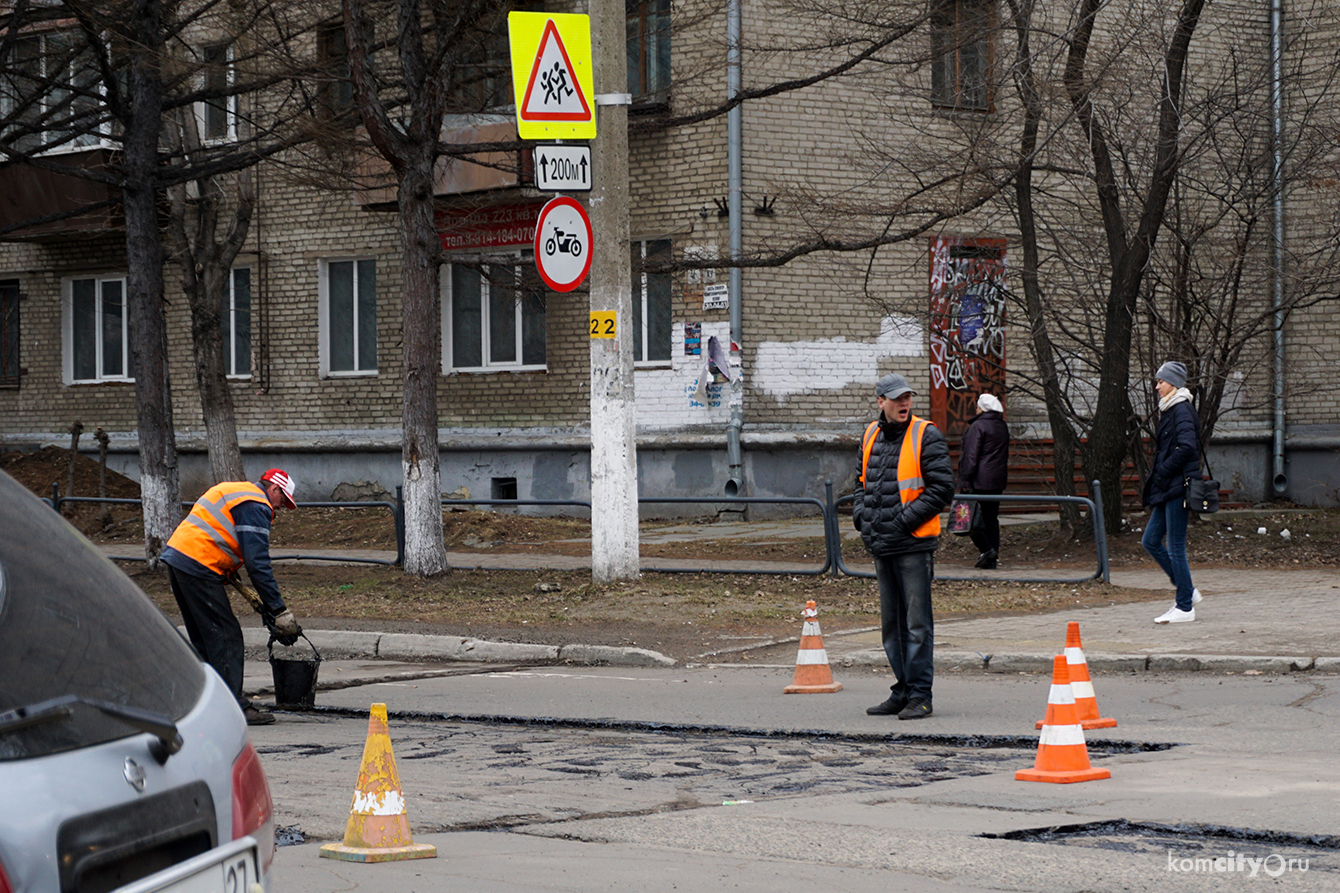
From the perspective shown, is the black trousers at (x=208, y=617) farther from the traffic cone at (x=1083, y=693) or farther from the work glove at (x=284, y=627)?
the traffic cone at (x=1083, y=693)

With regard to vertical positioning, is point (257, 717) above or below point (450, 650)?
A: above

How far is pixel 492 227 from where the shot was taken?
22938 mm

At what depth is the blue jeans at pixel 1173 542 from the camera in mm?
11555

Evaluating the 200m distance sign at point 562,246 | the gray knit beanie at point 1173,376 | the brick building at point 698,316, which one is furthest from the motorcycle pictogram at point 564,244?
the gray knit beanie at point 1173,376

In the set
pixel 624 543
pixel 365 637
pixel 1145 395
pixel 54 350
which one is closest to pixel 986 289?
pixel 1145 395

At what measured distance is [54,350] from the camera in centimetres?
2750

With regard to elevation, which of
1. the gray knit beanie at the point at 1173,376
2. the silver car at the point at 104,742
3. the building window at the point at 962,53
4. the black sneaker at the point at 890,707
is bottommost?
the black sneaker at the point at 890,707

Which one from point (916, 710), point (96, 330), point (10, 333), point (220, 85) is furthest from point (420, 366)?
point (10, 333)

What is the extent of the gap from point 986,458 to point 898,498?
25.3ft

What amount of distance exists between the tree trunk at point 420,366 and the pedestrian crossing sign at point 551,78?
176cm

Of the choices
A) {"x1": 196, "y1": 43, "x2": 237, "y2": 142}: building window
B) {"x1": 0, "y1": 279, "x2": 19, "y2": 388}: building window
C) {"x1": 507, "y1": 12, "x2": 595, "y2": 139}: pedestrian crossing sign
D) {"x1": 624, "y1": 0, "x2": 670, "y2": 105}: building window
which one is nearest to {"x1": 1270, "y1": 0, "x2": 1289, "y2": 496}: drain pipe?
{"x1": 507, "y1": 12, "x2": 595, "y2": 139}: pedestrian crossing sign

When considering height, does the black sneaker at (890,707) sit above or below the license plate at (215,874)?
below

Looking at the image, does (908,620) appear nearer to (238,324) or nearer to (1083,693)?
(1083,693)

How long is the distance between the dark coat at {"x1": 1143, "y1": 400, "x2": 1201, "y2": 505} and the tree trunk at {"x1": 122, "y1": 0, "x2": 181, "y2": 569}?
10387 millimetres
